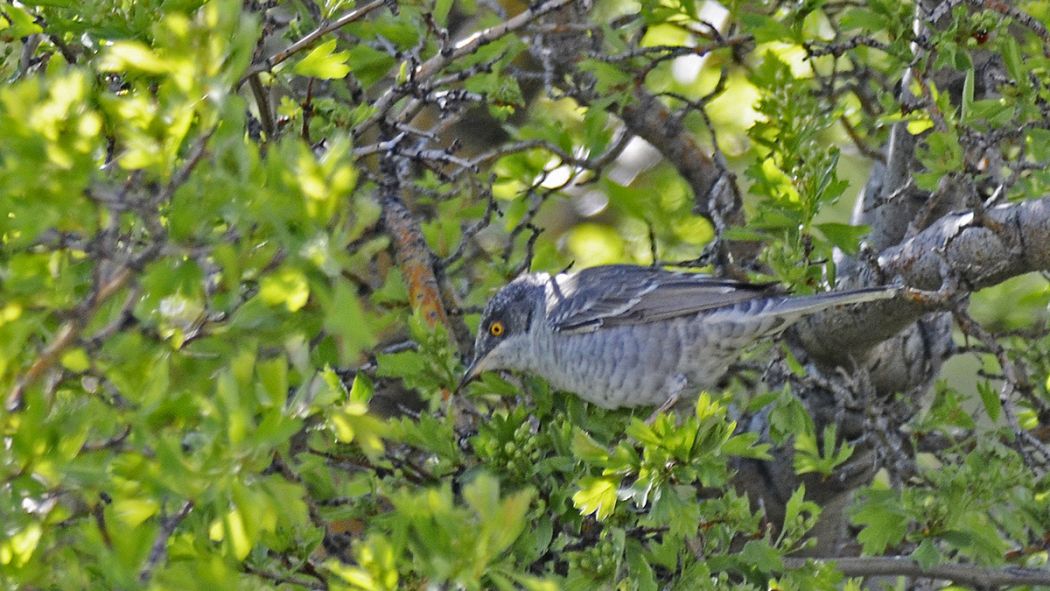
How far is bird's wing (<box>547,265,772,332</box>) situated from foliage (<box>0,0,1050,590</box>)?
5.6 inches

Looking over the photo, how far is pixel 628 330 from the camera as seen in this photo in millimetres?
4348

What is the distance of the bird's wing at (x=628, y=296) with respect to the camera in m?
4.12

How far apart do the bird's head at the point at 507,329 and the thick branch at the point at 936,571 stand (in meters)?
1.32

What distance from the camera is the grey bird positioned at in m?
4.01

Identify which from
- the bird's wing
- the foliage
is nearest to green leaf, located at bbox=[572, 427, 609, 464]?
the foliage

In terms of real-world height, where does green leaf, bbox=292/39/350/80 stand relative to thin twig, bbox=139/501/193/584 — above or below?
above

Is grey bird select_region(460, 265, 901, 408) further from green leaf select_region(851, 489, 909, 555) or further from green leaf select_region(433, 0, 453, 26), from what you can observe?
green leaf select_region(433, 0, 453, 26)

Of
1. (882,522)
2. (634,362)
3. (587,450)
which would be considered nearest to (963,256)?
(882,522)

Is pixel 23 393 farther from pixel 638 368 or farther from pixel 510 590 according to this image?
pixel 638 368

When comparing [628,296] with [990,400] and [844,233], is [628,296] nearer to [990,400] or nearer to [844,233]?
[844,233]

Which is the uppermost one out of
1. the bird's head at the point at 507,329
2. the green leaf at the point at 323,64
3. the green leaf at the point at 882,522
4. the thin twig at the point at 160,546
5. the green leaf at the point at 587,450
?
the green leaf at the point at 323,64

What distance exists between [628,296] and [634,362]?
0.29 m

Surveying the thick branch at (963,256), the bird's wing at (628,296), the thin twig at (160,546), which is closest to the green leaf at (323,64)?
the thin twig at (160,546)

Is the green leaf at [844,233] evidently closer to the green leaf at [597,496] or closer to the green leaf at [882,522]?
the green leaf at [882,522]
